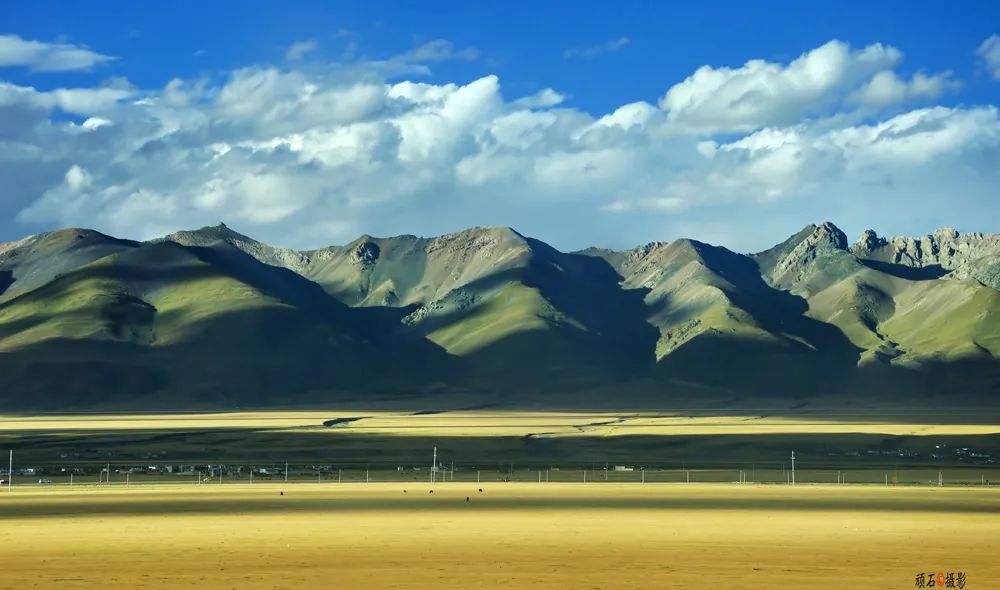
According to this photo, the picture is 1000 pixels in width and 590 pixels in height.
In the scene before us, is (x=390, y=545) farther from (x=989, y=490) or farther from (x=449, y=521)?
(x=989, y=490)

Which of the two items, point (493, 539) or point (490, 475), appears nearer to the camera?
point (493, 539)

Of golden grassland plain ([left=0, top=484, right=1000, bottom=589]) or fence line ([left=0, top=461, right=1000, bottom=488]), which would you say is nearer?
golden grassland plain ([left=0, top=484, right=1000, bottom=589])

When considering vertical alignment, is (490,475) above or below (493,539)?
above

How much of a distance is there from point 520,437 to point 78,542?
112958mm

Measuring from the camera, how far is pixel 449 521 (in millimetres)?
61125

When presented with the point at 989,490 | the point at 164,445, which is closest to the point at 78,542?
the point at 989,490

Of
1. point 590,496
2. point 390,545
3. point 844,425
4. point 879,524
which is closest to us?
point 390,545

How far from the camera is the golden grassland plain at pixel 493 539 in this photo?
131 ft

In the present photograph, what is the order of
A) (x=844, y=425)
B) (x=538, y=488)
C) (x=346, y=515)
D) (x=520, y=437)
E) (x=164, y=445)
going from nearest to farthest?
(x=346, y=515) → (x=538, y=488) → (x=164, y=445) → (x=520, y=437) → (x=844, y=425)

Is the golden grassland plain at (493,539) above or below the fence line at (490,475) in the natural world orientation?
below

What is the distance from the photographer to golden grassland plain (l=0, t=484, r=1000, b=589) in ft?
131

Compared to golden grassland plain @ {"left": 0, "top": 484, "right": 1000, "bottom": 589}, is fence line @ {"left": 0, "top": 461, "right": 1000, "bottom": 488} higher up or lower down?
higher up

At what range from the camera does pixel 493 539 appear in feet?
171

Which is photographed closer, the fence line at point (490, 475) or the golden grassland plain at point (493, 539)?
the golden grassland plain at point (493, 539)
